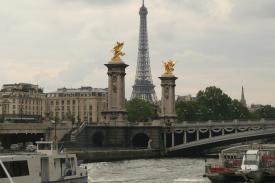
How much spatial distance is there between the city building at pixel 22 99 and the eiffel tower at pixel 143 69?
2512 cm

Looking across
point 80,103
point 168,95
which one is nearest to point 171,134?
point 168,95

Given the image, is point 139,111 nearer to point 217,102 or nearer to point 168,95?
point 217,102

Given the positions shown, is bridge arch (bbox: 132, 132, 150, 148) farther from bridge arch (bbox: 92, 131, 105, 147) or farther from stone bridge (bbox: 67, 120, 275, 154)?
bridge arch (bbox: 92, 131, 105, 147)

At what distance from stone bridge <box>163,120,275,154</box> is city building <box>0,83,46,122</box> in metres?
71.1

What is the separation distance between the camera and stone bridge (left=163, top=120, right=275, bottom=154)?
87.1 m

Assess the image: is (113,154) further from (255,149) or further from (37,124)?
(255,149)

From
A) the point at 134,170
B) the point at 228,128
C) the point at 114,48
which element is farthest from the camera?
the point at 114,48

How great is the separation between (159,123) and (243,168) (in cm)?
4930

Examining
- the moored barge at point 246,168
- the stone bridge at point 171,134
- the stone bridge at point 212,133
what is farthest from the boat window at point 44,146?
the stone bridge at point 212,133

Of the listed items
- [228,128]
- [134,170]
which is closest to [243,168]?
[134,170]

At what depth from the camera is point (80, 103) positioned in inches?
7461

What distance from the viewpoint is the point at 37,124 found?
88.1 m

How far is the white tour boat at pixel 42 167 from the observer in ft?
115

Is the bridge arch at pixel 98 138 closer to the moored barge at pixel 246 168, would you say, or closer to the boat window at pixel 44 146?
the moored barge at pixel 246 168
